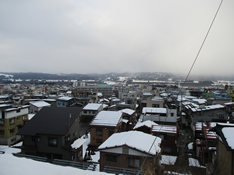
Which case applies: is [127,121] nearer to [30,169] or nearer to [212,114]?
[212,114]

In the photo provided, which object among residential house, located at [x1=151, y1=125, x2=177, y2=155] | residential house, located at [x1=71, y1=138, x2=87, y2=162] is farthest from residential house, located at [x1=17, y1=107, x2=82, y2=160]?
residential house, located at [x1=151, y1=125, x2=177, y2=155]

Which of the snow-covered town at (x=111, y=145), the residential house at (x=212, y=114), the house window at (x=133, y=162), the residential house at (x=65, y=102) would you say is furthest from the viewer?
the residential house at (x=65, y=102)

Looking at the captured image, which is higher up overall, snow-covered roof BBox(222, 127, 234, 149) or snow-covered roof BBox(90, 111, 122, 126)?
snow-covered roof BBox(222, 127, 234, 149)

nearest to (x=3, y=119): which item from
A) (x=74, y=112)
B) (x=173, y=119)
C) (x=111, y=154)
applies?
(x=74, y=112)

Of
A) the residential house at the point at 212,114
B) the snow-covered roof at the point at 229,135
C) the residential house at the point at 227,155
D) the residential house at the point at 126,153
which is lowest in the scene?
the residential house at the point at 212,114

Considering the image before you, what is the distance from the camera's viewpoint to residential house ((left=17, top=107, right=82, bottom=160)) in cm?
736

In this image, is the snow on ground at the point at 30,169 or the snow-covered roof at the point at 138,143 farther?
the snow-covered roof at the point at 138,143

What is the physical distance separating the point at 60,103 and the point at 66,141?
15.7 metres

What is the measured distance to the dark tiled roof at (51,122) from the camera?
7.63 meters

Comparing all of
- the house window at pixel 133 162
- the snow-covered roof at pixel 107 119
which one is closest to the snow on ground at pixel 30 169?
the house window at pixel 133 162

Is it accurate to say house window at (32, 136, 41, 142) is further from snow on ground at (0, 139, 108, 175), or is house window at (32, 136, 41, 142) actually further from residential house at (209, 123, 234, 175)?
residential house at (209, 123, 234, 175)

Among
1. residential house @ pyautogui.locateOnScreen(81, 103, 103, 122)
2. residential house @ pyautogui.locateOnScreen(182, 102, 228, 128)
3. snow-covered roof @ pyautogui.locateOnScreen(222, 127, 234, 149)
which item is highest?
snow-covered roof @ pyautogui.locateOnScreen(222, 127, 234, 149)

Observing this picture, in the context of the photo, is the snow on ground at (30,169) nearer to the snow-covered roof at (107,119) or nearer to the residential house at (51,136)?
the residential house at (51,136)

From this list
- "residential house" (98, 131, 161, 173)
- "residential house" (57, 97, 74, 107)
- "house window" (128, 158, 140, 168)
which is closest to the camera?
"residential house" (98, 131, 161, 173)
